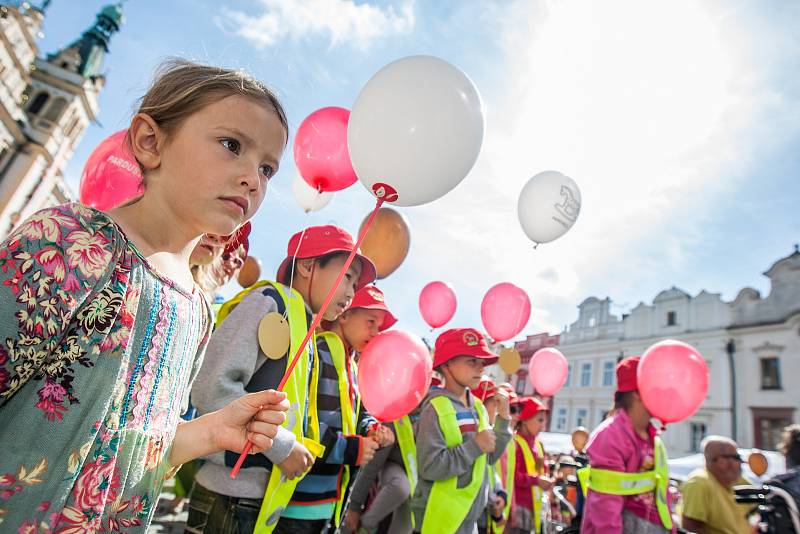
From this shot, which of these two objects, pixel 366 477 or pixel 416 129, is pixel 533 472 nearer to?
pixel 366 477

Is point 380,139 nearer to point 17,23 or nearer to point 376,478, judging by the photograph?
point 376,478

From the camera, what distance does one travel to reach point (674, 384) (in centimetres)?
305

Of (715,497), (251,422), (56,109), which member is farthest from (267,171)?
(56,109)

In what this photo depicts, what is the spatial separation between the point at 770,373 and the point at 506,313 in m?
21.5

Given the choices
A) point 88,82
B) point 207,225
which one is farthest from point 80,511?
point 88,82

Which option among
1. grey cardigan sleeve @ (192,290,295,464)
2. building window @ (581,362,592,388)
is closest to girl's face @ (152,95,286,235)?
grey cardigan sleeve @ (192,290,295,464)

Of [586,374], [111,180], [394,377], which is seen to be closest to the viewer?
[394,377]

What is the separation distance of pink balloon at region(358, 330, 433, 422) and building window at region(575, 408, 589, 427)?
26.7 metres

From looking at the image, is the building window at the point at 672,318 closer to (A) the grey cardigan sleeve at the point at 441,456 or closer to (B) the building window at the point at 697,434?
(B) the building window at the point at 697,434

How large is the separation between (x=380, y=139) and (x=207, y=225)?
93cm

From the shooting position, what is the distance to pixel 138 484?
0.85m

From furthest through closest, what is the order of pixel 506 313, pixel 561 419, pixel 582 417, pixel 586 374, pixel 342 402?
pixel 561 419 → pixel 586 374 → pixel 582 417 → pixel 506 313 → pixel 342 402

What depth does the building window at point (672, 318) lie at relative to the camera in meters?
24.1

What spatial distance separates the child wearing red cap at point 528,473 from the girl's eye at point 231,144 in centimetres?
507
